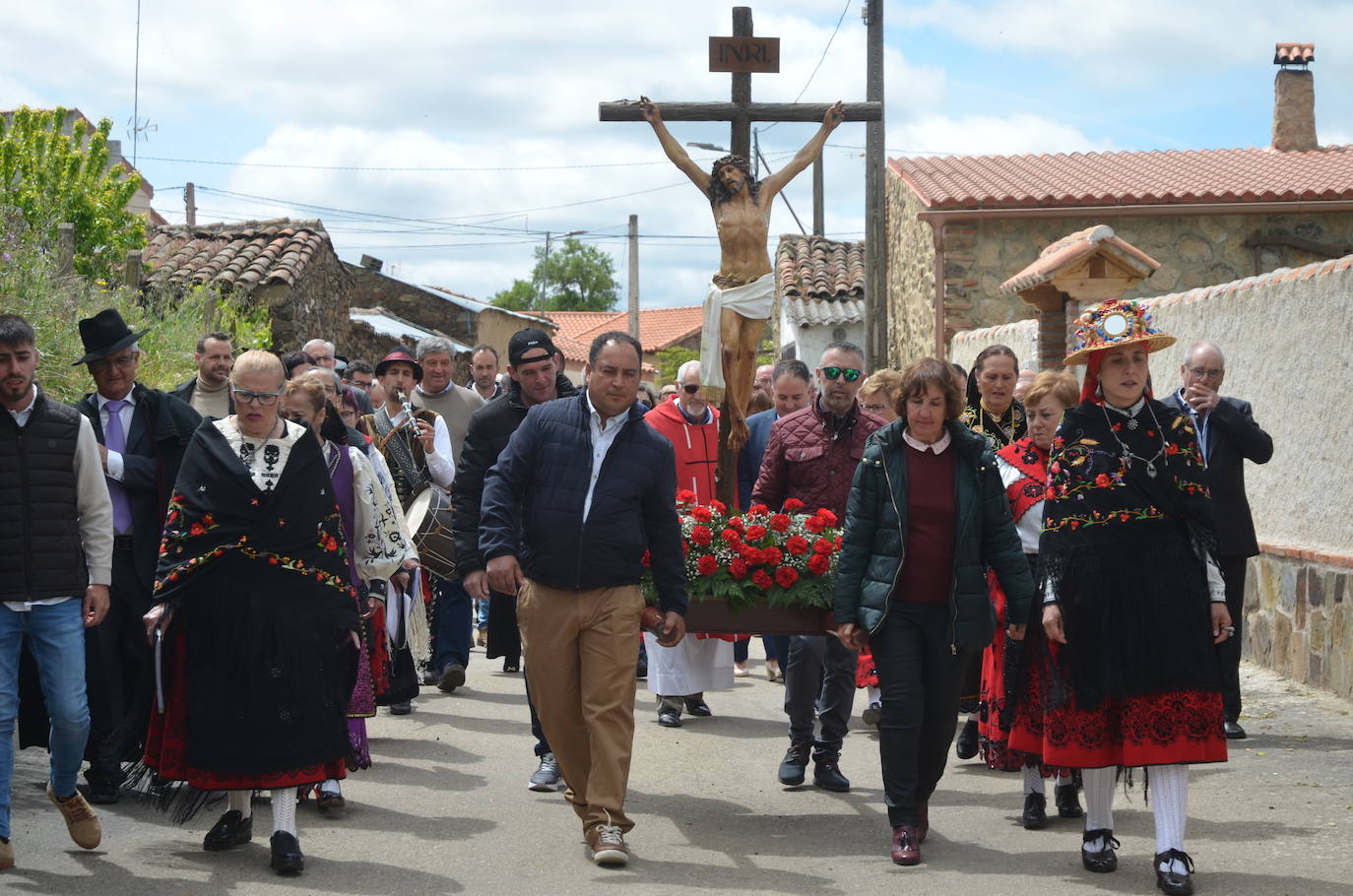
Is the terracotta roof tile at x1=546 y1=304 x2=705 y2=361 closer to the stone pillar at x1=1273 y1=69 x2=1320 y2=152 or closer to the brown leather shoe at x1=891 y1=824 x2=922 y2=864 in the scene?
the stone pillar at x1=1273 y1=69 x2=1320 y2=152

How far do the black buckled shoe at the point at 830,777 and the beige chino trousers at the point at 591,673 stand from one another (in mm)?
1656

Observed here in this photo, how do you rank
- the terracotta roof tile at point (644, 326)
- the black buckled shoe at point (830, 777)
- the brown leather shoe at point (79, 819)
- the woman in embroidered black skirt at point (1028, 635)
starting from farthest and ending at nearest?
1. the terracotta roof tile at point (644, 326)
2. the black buckled shoe at point (830, 777)
3. the woman in embroidered black skirt at point (1028, 635)
4. the brown leather shoe at point (79, 819)

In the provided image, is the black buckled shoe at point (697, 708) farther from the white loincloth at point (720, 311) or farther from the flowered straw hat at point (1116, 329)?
the flowered straw hat at point (1116, 329)

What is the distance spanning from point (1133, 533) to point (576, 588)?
220 centimetres

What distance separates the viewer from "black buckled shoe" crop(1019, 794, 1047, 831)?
6.82m

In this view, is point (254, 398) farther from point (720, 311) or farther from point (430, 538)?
point (430, 538)

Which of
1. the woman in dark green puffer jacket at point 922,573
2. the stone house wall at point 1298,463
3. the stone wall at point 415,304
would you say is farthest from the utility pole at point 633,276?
the woman in dark green puffer jacket at point 922,573

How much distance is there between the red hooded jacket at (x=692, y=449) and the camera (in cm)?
1016

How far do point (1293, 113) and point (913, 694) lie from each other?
76.2 ft

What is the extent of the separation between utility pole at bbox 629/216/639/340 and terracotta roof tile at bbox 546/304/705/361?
12.7 meters

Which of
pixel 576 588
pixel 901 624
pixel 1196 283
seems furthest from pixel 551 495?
pixel 1196 283

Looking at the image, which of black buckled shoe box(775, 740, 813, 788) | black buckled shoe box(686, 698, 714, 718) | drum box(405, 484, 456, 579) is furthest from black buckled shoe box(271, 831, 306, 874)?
black buckled shoe box(686, 698, 714, 718)

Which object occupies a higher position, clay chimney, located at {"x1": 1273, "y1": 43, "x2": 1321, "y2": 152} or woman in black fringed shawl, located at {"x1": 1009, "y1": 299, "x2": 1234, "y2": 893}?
clay chimney, located at {"x1": 1273, "y1": 43, "x2": 1321, "y2": 152}

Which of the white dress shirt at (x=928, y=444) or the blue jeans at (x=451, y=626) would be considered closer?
the white dress shirt at (x=928, y=444)
